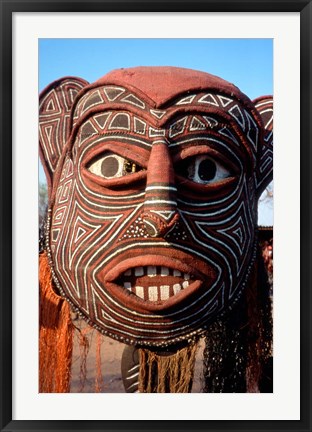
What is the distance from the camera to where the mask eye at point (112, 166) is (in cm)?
164

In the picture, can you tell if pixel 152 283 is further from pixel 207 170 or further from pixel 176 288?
pixel 207 170

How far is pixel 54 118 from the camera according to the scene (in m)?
2.04

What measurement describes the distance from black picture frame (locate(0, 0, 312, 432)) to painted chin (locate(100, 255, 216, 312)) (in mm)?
365

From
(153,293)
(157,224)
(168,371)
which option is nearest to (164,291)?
(153,293)

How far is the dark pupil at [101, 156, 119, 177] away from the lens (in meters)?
1.66

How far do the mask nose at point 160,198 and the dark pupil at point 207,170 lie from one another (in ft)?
0.44

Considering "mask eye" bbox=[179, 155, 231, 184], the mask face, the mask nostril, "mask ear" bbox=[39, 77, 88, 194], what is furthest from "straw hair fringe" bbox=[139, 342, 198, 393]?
"mask ear" bbox=[39, 77, 88, 194]

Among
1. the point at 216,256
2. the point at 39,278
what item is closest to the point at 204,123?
the point at 216,256

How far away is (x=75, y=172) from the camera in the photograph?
1.76m

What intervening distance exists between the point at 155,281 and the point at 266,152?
0.66 m

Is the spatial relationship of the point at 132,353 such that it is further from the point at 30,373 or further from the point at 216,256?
the point at 216,256

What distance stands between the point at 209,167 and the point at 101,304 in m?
0.56

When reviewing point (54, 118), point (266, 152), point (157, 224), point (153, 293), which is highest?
point (54, 118)

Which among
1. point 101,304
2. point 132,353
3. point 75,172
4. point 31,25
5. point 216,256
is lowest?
point 132,353
